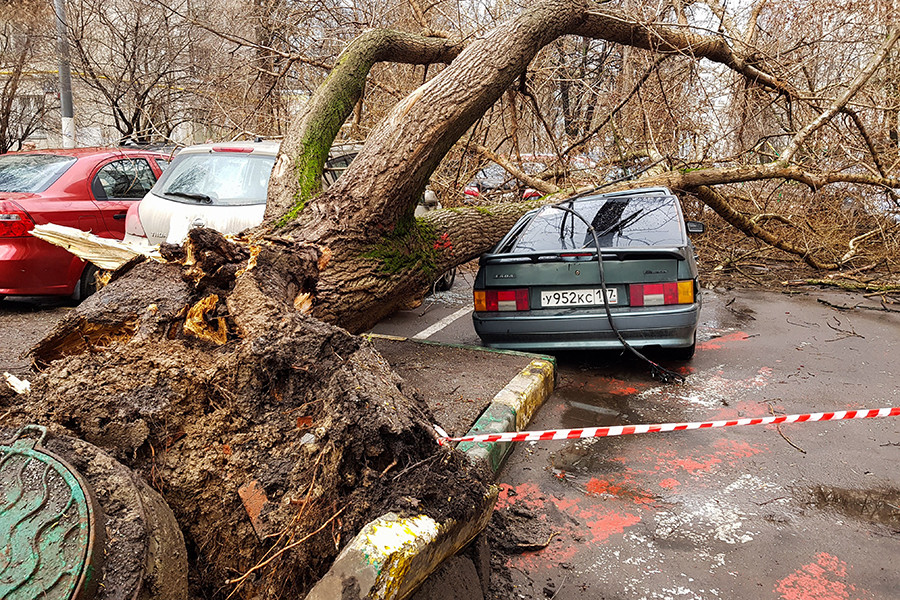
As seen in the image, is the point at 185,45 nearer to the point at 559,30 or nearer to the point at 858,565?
the point at 559,30

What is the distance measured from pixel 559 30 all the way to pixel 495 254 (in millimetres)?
2264

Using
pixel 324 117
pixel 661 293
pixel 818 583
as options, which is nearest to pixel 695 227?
pixel 661 293

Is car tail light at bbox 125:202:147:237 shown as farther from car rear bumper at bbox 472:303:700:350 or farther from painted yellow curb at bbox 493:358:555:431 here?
painted yellow curb at bbox 493:358:555:431

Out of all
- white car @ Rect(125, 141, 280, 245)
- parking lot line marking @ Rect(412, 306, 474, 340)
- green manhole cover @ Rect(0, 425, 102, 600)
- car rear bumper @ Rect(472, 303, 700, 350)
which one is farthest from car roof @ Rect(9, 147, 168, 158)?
green manhole cover @ Rect(0, 425, 102, 600)

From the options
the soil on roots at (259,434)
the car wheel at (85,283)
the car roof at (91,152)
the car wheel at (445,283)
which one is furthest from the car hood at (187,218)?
the car wheel at (445,283)

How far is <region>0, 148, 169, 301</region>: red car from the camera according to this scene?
20.5ft

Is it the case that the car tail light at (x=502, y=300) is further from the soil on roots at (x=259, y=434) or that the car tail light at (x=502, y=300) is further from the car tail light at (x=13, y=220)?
the car tail light at (x=13, y=220)

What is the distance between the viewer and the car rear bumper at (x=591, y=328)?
501 centimetres

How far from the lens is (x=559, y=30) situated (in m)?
5.94

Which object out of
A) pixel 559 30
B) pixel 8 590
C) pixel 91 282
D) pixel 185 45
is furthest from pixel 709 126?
pixel 185 45

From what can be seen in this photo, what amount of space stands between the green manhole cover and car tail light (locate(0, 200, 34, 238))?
515cm

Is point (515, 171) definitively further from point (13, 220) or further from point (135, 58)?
point (135, 58)

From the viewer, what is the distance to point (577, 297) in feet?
16.9

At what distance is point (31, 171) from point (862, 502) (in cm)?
813
